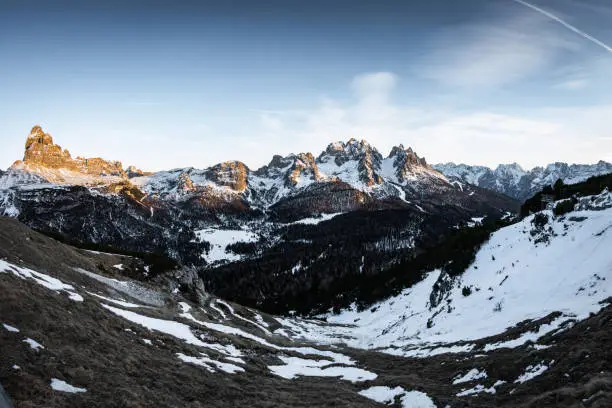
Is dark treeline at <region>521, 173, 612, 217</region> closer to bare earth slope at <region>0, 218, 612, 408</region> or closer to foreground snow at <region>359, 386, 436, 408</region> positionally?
bare earth slope at <region>0, 218, 612, 408</region>

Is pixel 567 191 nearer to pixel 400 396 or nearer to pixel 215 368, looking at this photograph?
pixel 400 396

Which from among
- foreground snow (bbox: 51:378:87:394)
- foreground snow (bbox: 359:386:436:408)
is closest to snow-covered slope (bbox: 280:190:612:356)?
foreground snow (bbox: 359:386:436:408)

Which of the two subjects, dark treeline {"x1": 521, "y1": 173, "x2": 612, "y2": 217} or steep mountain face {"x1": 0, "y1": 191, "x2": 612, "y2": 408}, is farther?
dark treeline {"x1": 521, "y1": 173, "x2": 612, "y2": 217}

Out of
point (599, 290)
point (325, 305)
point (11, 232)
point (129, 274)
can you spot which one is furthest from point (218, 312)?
point (325, 305)

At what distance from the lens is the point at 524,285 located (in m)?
43.2

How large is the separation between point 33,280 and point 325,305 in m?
135

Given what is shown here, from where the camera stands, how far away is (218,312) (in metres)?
75.6

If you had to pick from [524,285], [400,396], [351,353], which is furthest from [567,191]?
[400,396]

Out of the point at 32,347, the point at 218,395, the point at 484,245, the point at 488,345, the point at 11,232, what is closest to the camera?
the point at 32,347

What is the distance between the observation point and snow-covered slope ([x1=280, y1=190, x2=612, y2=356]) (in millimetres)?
32737

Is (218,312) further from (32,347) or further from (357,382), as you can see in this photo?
(32,347)

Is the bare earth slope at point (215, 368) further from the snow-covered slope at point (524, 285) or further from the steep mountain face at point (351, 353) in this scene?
the snow-covered slope at point (524, 285)

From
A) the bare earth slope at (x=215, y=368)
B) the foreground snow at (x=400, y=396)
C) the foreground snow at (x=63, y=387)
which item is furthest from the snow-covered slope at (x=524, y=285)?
the foreground snow at (x=63, y=387)

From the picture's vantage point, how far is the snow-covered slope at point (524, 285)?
32.7 meters
